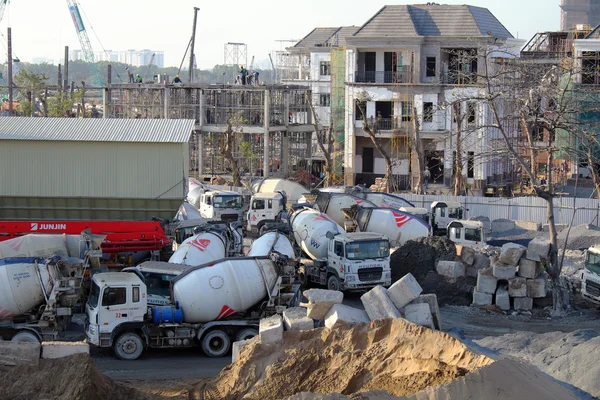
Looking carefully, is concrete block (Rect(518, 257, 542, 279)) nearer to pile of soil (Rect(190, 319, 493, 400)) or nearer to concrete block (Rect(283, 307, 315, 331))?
concrete block (Rect(283, 307, 315, 331))

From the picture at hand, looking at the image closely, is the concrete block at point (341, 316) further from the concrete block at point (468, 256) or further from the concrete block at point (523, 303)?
the concrete block at point (468, 256)

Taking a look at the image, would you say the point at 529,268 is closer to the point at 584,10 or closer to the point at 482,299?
the point at 482,299

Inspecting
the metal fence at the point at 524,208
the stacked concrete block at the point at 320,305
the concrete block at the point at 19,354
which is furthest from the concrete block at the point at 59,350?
the metal fence at the point at 524,208

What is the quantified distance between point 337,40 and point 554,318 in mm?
68224

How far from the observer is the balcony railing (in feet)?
182

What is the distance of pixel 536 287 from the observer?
948 inches

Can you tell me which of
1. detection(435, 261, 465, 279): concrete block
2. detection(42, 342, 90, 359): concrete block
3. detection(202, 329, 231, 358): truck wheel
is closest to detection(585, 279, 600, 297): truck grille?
detection(435, 261, 465, 279): concrete block

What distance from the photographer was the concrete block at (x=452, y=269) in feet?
85.5

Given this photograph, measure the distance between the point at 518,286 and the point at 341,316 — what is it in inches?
378

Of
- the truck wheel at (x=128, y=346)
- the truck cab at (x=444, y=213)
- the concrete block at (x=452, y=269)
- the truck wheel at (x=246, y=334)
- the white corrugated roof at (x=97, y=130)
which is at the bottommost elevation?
the truck wheel at (x=128, y=346)

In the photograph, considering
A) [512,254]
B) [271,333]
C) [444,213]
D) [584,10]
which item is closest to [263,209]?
[444,213]

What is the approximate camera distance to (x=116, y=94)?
81.6 metres

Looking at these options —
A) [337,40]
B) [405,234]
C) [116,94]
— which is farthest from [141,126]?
[337,40]

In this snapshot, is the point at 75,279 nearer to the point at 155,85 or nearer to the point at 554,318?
the point at 554,318
